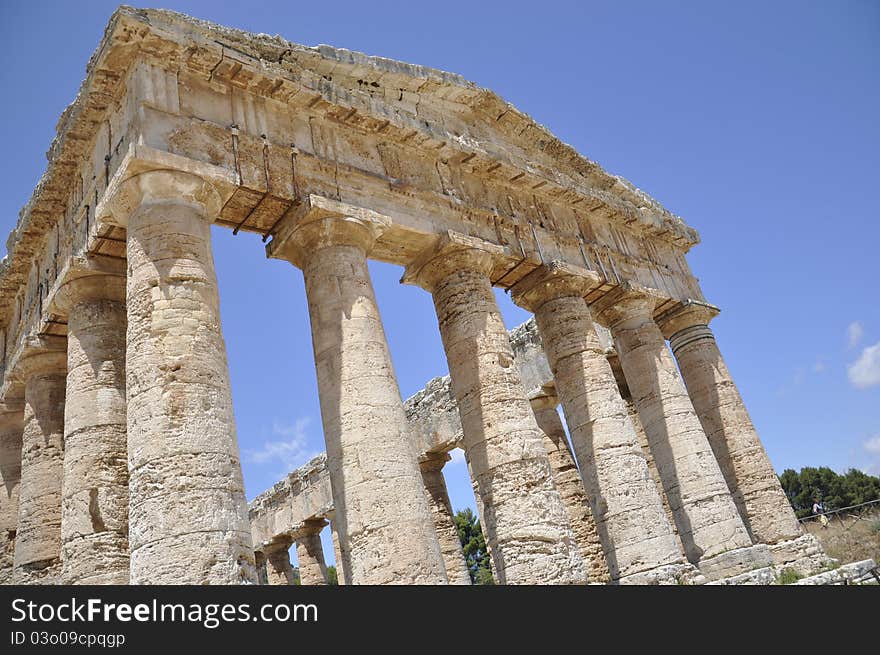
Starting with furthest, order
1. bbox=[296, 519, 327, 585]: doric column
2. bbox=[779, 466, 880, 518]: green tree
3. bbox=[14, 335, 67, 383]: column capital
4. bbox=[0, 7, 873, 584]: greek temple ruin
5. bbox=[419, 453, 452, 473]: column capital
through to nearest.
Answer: bbox=[779, 466, 880, 518]: green tree, bbox=[296, 519, 327, 585]: doric column, bbox=[419, 453, 452, 473]: column capital, bbox=[14, 335, 67, 383]: column capital, bbox=[0, 7, 873, 584]: greek temple ruin

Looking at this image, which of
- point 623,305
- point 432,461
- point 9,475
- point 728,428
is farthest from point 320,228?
point 432,461

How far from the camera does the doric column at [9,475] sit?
12164 millimetres

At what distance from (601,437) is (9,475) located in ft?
35.7

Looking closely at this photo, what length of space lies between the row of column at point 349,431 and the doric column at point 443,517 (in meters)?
6.37

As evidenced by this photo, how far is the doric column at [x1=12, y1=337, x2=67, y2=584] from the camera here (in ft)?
34.3

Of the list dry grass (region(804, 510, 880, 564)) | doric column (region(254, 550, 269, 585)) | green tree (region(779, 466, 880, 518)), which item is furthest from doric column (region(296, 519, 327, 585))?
green tree (region(779, 466, 880, 518))

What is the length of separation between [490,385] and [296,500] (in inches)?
531

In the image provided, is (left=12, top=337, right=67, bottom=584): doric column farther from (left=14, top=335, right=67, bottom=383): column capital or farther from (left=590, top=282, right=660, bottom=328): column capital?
(left=590, top=282, right=660, bottom=328): column capital

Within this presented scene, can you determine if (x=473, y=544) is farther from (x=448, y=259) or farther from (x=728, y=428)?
(x=448, y=259)

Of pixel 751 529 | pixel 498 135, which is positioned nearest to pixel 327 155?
pixel 498 135

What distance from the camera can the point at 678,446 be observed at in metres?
13.4

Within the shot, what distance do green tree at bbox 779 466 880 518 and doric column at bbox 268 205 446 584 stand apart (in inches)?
1652

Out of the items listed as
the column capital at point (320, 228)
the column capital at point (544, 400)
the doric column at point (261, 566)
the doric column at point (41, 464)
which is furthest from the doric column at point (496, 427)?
the doric column at point (261, 566)
